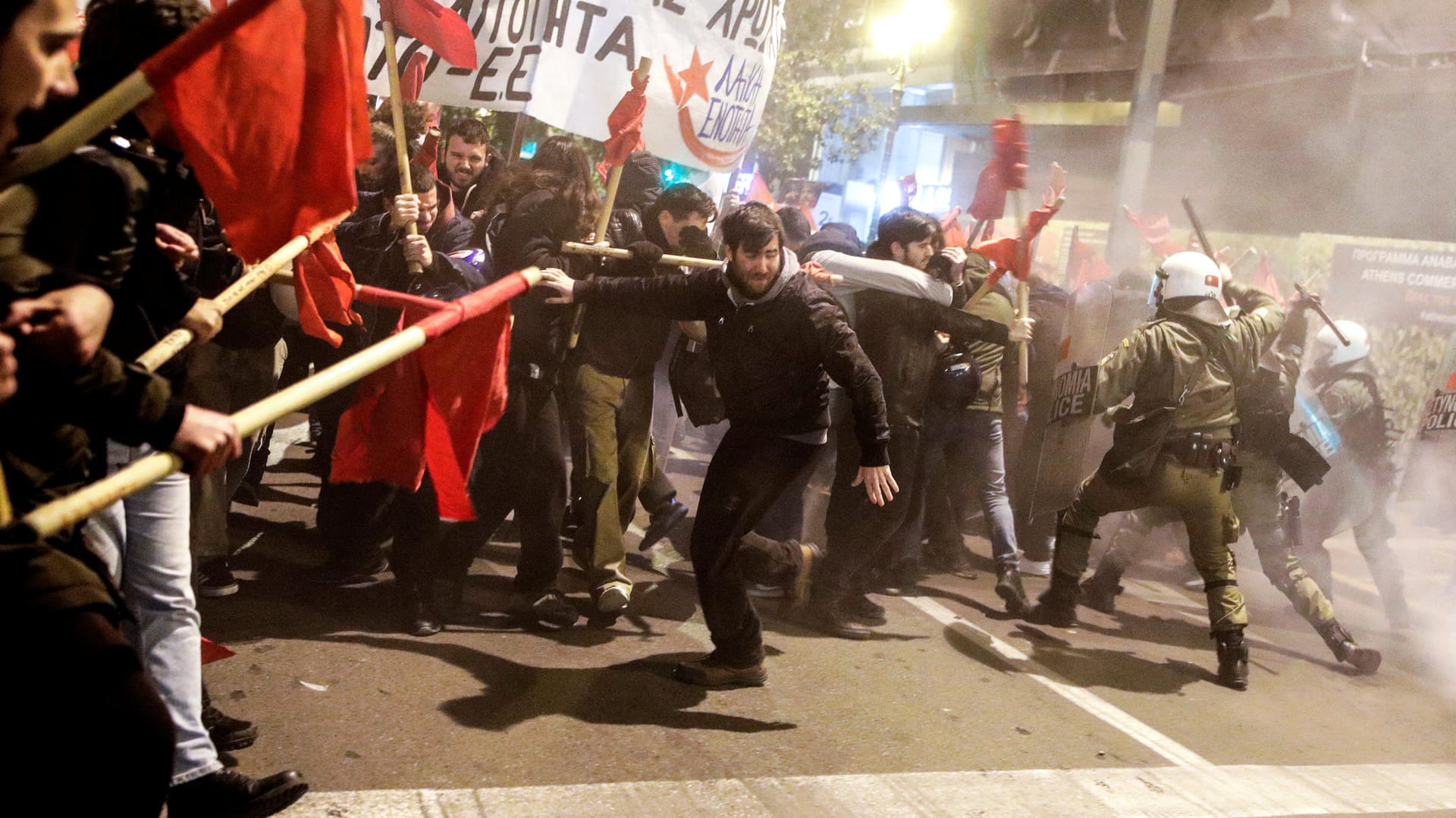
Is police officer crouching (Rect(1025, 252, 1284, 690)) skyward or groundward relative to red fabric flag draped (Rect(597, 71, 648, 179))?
groundward

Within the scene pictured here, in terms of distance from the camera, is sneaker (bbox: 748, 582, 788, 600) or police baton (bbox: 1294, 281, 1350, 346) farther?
police baton (bbox: 1294, 281, 1350, 346)

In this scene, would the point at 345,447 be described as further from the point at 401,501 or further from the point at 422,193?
the point at 422,193

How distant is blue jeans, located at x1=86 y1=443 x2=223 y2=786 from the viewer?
110 inches

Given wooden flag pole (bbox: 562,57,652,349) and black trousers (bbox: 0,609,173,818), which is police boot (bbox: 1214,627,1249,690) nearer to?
wooden flag pole (bbox: 562,57,652,349)

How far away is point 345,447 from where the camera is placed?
11.7 feet

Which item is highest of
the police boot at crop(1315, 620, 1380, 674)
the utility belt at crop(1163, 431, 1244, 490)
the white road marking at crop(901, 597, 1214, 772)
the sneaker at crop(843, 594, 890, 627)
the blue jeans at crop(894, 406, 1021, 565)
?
the utility belt at crop(1163, 431, 1244, 490)

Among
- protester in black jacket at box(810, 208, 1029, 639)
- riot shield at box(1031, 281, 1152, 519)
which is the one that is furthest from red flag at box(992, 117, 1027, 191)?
protester in black jacket at box(810, 208, 1029, 639)

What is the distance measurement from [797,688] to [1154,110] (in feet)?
34.0

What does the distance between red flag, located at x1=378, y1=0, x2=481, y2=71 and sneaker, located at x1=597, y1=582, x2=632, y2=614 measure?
2.32m

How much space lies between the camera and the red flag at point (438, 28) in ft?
17.0

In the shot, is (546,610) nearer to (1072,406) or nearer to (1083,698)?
(1083,698)

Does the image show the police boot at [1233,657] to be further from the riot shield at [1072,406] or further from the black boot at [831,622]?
the black boot at [831,622]

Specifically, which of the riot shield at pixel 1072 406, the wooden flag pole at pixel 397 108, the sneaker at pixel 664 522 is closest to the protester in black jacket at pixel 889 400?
the riot shield at pixel 1072 406

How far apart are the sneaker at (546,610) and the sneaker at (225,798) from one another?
84.2 inches
